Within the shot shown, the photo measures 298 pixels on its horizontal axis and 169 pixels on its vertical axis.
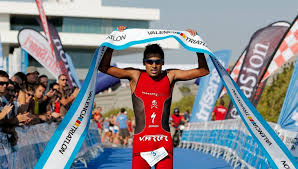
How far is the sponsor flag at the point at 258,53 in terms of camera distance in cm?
1712

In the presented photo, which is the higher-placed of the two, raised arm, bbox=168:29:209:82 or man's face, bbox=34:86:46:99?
raised arm, bbox=168:29:209:82

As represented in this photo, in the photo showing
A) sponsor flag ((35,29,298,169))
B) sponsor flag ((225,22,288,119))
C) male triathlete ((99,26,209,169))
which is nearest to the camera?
male triathlete ((99,26,209,169))

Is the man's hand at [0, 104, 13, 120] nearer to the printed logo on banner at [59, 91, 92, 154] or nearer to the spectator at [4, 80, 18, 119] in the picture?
the spectator at [4, 80, 18, 119]

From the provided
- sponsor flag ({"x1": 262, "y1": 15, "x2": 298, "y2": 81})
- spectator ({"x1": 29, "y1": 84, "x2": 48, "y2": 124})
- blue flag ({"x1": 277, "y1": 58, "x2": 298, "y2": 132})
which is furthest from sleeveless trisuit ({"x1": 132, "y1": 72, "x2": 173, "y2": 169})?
sponsor flag ({"x1": 262, "y1": 15, "x2": 298, "y2": 81})

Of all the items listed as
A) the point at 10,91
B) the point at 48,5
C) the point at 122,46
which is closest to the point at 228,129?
the point at 10,91

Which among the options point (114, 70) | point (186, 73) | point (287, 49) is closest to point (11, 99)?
point (114, 70)

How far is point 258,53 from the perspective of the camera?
1734 cm

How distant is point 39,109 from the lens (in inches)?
425

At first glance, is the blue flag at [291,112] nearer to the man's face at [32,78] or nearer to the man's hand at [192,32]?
the man's hand at [192,32]

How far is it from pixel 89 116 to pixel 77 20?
71488mm

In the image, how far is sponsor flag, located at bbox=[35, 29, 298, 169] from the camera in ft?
19.8

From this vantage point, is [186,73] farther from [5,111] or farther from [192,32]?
[5,111]

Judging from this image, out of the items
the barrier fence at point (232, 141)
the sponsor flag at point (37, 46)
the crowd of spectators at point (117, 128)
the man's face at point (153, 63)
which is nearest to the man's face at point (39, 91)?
the barrier fence at point (232, 141)

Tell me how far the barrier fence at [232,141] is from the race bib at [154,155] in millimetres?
3191
